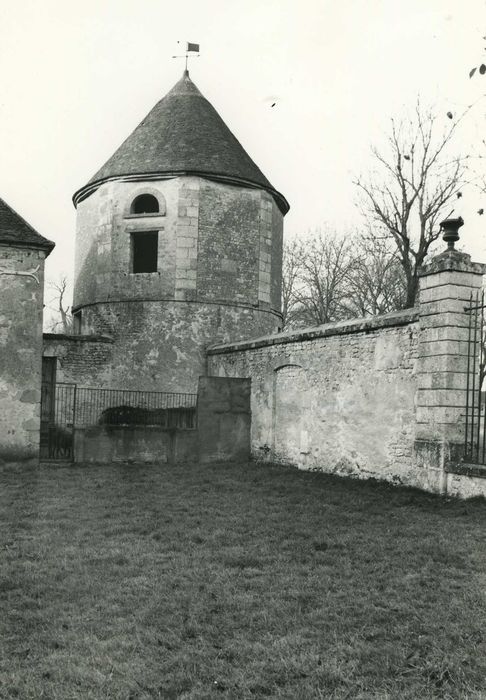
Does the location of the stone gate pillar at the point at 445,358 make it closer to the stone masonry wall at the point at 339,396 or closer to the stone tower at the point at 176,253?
the stone masonry wall at the point at 339,396

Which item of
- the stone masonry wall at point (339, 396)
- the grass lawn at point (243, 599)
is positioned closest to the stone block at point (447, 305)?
the stone masonry wall at point (339, 396)

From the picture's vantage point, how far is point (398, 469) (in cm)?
1164

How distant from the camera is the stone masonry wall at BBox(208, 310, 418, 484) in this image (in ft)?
38.5

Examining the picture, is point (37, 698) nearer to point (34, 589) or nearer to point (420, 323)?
point (34, 589)

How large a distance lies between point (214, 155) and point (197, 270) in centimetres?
358

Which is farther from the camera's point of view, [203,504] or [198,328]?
[198,328]

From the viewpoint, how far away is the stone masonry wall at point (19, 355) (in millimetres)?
14258

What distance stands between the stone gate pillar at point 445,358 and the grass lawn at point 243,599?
844 mm

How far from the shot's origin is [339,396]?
1348 centimetres

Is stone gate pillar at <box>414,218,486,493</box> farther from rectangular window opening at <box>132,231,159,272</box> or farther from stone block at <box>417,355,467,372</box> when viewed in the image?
rectangular window opening at <box>132,231,159,272</box>

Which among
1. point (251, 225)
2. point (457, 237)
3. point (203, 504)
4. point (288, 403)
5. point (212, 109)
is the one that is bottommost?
point (203, 504)

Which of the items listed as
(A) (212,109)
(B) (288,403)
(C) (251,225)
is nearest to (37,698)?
(B) (288,403)

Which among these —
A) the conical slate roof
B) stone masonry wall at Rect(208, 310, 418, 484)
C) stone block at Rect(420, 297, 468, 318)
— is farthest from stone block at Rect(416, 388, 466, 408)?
the conical slate roof

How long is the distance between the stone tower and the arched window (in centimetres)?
3
